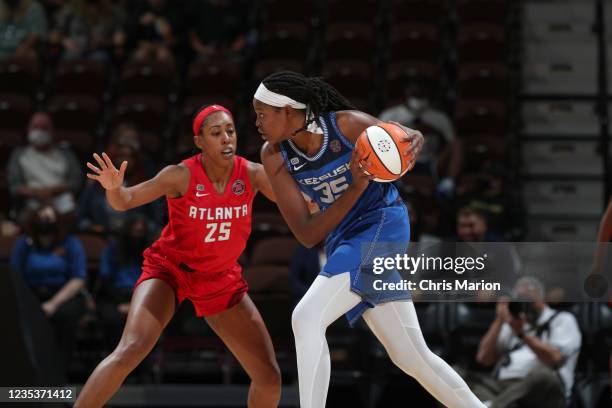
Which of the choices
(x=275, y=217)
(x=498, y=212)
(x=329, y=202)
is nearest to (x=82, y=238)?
(x=275, y=217)

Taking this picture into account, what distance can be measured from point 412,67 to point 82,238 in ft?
12.5

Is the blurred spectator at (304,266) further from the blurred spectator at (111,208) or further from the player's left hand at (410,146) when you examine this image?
the player's left hand at (410,146)

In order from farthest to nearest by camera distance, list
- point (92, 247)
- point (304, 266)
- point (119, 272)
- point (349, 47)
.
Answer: point (349, 47), point (92, 247), point (119, 272), point (304, 266)

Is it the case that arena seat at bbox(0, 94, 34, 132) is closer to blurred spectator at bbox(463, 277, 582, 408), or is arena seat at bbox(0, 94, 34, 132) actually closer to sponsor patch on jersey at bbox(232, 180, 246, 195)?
blurred spectator at bbox(463, 277, 582, 408)

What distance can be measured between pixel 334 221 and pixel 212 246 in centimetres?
88

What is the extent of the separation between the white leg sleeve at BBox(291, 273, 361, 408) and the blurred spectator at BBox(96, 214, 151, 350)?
3.78m

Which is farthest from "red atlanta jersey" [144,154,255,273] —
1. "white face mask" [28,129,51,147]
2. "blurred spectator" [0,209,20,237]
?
"white face mask" [28,129,51,147]

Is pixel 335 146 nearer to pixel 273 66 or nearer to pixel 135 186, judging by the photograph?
pixel 135 186

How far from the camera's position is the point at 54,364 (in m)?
6.44

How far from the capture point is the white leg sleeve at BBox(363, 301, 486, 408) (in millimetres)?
4406

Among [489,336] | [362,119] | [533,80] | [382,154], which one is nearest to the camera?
[382,154]

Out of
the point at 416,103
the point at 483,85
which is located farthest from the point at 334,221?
the point at 483,85

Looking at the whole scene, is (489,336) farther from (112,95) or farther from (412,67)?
(112,95)

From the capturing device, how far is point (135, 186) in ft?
16.5
